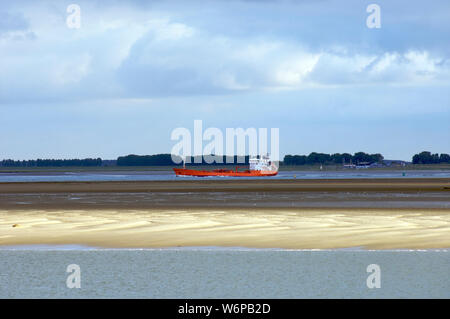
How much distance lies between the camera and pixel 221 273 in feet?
79.2

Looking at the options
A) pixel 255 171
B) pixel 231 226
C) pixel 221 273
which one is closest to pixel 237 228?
pixel 231 226

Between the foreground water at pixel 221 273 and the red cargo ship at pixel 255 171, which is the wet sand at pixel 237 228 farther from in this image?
the red cargo ship at pixel 255 171

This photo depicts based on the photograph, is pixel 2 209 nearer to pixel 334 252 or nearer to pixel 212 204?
pixel 212 204

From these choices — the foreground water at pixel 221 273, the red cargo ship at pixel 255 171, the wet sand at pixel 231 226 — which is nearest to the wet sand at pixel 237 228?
the wet sand at pixel 231 226

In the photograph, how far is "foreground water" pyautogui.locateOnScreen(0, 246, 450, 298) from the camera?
2125cm

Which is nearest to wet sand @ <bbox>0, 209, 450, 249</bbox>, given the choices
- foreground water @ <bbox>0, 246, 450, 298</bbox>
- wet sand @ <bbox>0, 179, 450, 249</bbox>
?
wet sand @ <bbox>0, 179, 450, 249</bbox>

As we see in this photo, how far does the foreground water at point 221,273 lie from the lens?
21.2 metres

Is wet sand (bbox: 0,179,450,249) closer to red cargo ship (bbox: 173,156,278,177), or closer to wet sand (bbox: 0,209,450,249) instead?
wet sand (bbox: 0,209,450,249)

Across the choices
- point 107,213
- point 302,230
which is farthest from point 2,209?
point 302,230

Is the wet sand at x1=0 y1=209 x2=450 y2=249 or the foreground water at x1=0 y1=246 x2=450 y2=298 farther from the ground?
the wet sand at x1=0 y1=209 x2=450 y2=249

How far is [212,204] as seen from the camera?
52.8 metres

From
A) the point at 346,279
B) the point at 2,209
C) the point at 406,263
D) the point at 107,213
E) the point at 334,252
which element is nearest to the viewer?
the point at 346,279

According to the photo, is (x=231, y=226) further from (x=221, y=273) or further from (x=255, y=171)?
(x=255, y=171)
